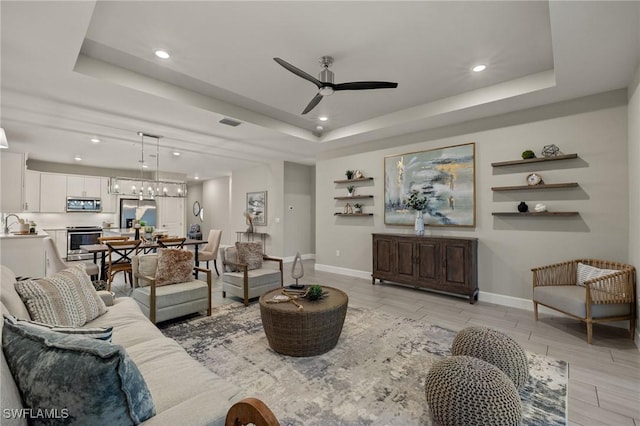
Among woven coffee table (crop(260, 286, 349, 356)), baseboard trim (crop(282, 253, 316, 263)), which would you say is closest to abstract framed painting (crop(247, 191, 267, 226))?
baseboard trim (crop(282, 253, 316, 263))

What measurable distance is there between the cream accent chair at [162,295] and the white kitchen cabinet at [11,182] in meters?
3.88

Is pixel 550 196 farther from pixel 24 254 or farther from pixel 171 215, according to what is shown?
pixel 171 215

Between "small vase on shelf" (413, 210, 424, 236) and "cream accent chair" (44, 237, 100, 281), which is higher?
"small vase on shelf" (413, 210, 424, 236)

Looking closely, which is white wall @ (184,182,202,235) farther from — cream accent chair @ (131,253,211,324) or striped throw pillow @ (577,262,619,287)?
striped throw pillow @ (577,262,619,287)

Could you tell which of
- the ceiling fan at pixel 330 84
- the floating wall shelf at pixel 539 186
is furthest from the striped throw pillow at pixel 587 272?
the ceiling fan at pixel 330 84

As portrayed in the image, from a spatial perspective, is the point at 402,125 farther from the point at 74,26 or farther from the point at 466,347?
the point at 74,26

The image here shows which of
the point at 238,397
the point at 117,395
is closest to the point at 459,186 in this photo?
the point at 238,397

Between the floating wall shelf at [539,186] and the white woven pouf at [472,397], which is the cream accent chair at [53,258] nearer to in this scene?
the white woven pouf at [472,397]

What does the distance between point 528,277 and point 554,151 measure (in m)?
1.72

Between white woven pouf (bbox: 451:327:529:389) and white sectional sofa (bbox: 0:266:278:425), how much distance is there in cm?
164

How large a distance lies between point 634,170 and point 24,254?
25.3 feet

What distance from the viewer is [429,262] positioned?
4496 mm

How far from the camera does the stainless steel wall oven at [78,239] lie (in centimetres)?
736

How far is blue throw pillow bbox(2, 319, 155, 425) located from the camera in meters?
0.94
